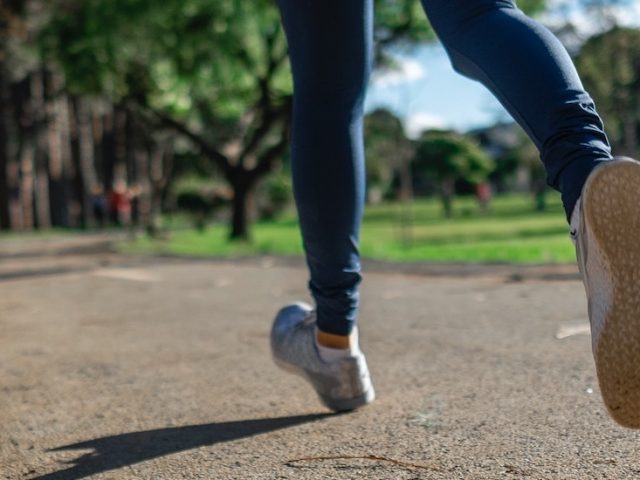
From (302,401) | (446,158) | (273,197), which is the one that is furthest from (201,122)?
(302,401)

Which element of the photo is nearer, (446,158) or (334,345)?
(334,345)

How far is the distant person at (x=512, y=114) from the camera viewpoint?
1319mm

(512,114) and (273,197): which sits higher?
(512,114)

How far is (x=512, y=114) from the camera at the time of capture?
61.6 inches

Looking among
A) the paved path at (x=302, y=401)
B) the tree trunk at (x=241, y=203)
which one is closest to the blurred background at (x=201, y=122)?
the tree trunk at (x=241, y=203)

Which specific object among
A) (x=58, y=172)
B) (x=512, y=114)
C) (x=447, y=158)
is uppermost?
(x=447, y=158)

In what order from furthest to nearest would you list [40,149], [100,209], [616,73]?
[40,149], [100,209], [616,73]

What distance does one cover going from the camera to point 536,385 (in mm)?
2207

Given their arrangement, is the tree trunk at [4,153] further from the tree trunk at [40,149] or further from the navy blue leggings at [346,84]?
the navy blue leggings at [346,84]

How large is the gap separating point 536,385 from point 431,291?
2979mm

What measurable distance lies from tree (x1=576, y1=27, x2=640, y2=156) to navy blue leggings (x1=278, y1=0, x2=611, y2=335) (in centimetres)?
2668

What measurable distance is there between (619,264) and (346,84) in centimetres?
88

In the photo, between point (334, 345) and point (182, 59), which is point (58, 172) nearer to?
point (182, 59)

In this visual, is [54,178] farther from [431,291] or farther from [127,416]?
[127,416]
